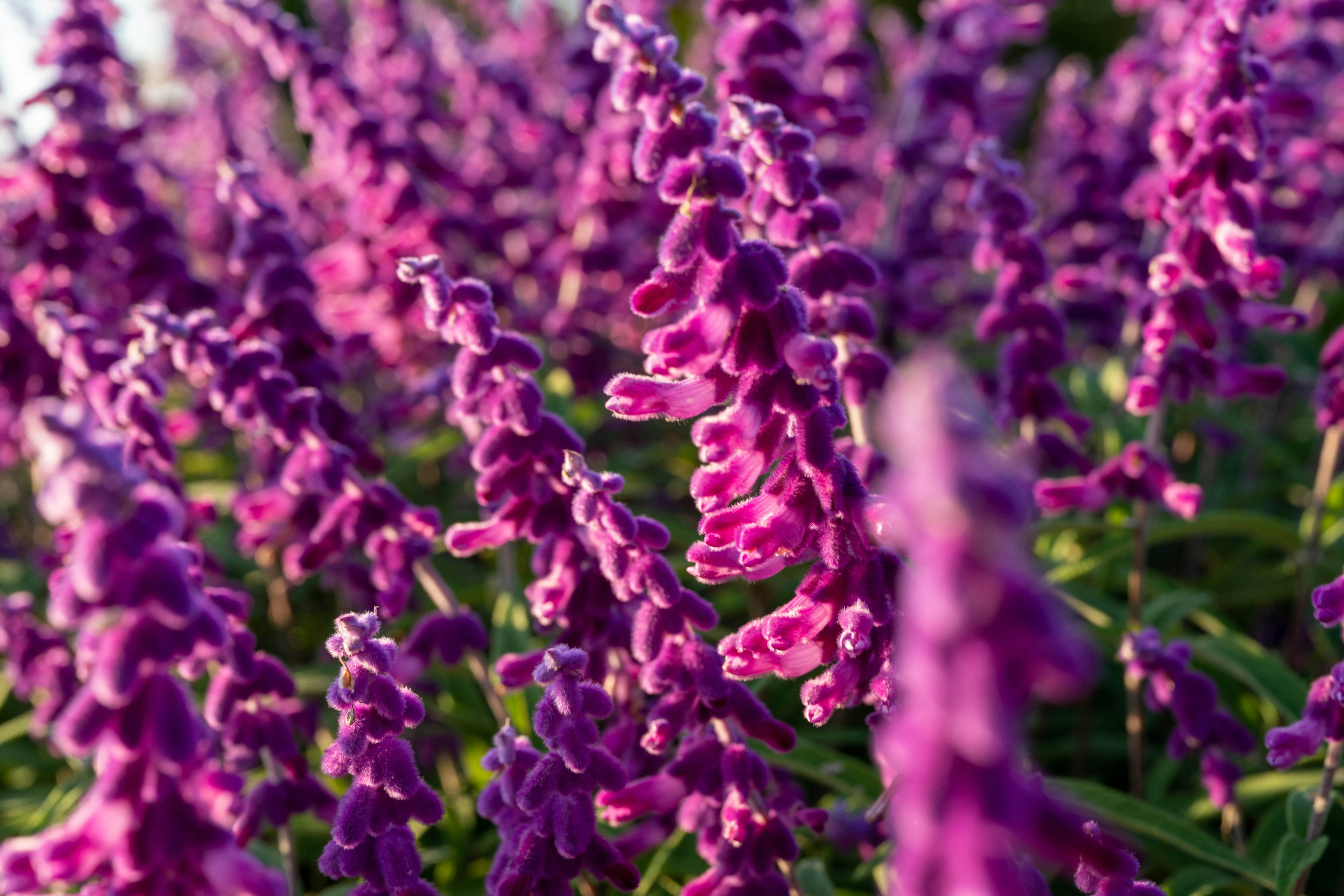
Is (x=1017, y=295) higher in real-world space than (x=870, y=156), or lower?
higher

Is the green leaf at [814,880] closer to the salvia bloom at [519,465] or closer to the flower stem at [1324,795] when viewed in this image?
the salvia bloom at [519,465]

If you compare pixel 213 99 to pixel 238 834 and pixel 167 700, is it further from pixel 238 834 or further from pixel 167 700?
pixel 167 700

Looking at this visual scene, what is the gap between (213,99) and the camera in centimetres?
606

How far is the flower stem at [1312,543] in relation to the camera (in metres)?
3.44

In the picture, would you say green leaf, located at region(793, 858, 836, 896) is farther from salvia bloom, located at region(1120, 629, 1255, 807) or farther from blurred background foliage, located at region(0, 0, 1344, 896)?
salvia bloom, located at region(1120, 629, 1255, 807)

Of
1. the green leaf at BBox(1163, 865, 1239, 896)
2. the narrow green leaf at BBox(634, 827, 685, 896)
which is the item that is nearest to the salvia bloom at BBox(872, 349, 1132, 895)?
the narrow green leaf at BBox(634, 827, 685, 896)

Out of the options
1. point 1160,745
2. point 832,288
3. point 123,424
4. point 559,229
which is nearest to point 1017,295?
point 832,288

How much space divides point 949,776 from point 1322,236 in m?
7.45

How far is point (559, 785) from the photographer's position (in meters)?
1.92

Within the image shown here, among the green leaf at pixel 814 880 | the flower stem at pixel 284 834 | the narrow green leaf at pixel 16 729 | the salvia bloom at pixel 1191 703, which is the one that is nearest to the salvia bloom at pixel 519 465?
the flower stem at pixel 284 834

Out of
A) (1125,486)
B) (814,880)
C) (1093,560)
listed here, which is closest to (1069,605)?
(1093,560)

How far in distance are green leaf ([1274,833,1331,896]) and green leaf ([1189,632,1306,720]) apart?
616mm

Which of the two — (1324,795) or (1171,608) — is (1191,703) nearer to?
(1324,795)

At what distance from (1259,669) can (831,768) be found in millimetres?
1399
